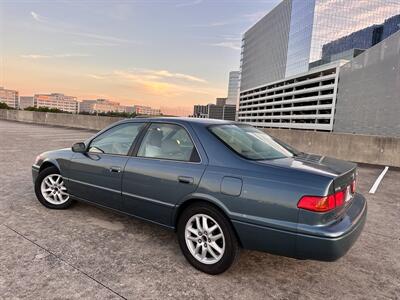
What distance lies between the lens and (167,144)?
3367 millimetres

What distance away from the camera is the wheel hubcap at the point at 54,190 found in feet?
14.3

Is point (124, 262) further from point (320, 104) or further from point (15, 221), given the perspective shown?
point (320, 104)

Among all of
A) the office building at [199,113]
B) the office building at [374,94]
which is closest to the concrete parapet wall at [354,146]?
the office building at [199,113]

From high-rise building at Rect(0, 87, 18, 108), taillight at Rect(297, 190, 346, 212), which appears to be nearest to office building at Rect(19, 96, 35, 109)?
high-rise building at Rect(0, 87, 18, 108)

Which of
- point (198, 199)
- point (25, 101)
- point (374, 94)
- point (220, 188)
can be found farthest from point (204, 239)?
point (25, 101)

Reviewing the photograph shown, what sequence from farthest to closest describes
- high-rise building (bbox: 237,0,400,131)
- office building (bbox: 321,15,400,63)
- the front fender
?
1. office building (bbox: 321,15,400,63)
2. high-rise building (bbox: 237,0,400,131)
3. the front fender

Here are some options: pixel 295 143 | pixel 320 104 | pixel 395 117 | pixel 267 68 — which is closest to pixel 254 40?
pixel 267 68

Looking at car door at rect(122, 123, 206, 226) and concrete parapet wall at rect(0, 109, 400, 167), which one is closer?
car door at rect(122, 123, 206, 226)

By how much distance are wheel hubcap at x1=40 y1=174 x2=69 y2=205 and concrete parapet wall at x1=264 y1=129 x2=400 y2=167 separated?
954cm

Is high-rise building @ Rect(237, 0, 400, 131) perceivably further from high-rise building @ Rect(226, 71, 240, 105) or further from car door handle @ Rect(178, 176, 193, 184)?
high-rise building @ Rect(226, 71, 240, 105)

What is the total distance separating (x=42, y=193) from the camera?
14.7 ft

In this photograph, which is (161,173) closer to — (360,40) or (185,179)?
(185,179)

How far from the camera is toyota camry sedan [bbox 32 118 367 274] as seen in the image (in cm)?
247

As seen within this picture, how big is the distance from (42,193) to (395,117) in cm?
3145
